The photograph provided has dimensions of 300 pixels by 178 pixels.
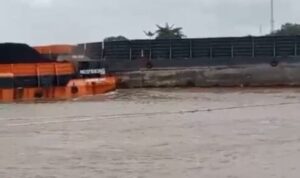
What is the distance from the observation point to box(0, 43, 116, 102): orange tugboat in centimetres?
3269

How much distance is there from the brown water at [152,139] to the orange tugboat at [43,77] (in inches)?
150

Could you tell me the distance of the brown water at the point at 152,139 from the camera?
40.9 feet

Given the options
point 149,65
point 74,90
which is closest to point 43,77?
point 74,90

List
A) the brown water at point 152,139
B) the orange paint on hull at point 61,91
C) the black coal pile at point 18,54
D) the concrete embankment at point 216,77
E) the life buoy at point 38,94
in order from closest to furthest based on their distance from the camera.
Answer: the brown water at point 152,139 < the orange paint on hull at point 61,91 < the life buoy at point 38,94 < the black coal pile at point 18,54 < the concrete embankment at point 216,77

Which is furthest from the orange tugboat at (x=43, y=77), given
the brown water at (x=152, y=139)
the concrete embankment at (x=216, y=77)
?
the brown water at (x=152, y=139)

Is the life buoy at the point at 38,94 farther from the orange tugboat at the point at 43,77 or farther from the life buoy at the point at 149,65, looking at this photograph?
the life buoy at the point at 149,65

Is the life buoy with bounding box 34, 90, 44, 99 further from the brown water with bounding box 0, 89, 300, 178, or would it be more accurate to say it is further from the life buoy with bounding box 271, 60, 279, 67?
the life buoy with bounding box 271, 60, 279, 67

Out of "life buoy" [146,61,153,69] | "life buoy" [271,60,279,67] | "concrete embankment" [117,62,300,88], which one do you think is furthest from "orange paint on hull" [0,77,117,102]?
"life buoy" [271,60,279,67]

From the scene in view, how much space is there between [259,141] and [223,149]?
1.39 m

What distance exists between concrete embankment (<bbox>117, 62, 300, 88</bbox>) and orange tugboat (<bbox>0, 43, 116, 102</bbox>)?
2.76 metres

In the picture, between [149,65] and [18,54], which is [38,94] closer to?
[18,54]

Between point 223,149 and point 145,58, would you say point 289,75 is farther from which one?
point 223,149

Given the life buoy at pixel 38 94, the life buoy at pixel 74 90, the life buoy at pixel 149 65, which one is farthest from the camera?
the life buoy at pixel 149 65

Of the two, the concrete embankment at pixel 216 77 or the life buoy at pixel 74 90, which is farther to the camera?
the concrete embankment at pixel 216 77
